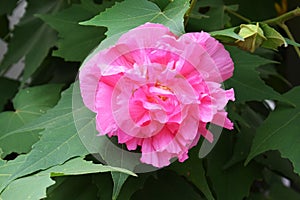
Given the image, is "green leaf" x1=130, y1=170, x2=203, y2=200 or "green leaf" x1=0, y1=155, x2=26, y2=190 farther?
"green leaf" x1=130, y1=170, x2=203, y2=200

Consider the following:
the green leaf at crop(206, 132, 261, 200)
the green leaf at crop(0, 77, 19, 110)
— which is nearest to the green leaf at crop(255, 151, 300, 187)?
the green leaf at crop(206, 132, 261, 200)

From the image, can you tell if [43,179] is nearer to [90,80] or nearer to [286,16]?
[90,80]

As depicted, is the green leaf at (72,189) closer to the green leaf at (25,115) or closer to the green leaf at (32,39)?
the green leaf at (25,115)

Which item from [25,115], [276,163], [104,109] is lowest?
[276,163]

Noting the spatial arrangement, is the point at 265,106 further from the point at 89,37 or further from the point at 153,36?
the point at 153,36

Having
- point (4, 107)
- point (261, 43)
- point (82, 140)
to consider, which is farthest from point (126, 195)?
point (4, 107)

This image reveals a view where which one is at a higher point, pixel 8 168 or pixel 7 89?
pixel 8 168

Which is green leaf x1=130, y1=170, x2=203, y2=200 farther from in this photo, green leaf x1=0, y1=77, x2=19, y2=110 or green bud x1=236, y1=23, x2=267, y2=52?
green leaf x1=0, y1=77, x2=19, y2=110

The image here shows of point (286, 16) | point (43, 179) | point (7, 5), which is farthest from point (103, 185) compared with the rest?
point (7, 5)
